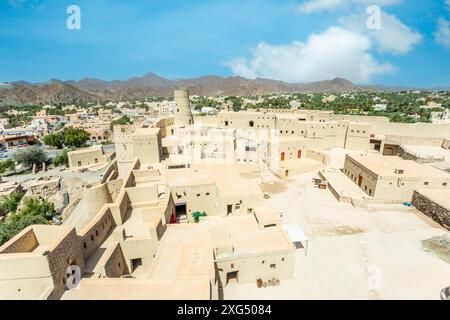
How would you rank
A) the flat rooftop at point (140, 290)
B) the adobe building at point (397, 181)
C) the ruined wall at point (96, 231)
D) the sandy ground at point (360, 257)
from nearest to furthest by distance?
the flat rooftop at point (140, 290)
the sandy ground at point (360, 257)
the ruined wall at point (96, 231)
the adobe building at point (397, 181)

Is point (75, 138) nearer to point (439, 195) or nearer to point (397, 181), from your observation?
point (397, 181)

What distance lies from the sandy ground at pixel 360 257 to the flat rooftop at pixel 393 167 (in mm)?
3529

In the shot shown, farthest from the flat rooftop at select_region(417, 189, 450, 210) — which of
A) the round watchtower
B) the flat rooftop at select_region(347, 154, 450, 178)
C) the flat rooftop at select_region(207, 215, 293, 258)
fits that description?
the round watchtower

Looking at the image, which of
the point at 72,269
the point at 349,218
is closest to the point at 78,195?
the point at 72,269

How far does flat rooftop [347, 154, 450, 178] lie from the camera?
2347 centimetres

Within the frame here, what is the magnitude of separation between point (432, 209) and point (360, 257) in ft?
31.4

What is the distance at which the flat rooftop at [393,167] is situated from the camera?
77.0ft

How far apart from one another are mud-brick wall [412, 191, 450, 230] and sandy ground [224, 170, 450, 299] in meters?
0.49

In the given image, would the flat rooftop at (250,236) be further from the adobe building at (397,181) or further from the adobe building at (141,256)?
the adobe building at (397,181)

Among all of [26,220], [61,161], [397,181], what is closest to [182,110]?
[26,220]

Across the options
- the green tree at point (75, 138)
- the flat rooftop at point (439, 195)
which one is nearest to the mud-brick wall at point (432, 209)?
the flat rooftop at point (439, 195)

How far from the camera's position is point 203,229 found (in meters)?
16.4

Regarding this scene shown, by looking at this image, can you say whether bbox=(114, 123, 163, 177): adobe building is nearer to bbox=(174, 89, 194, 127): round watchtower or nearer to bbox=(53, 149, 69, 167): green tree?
bbox=(174, 89, 194, 127): round watchtower

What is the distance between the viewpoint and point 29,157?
51469 millimetres
